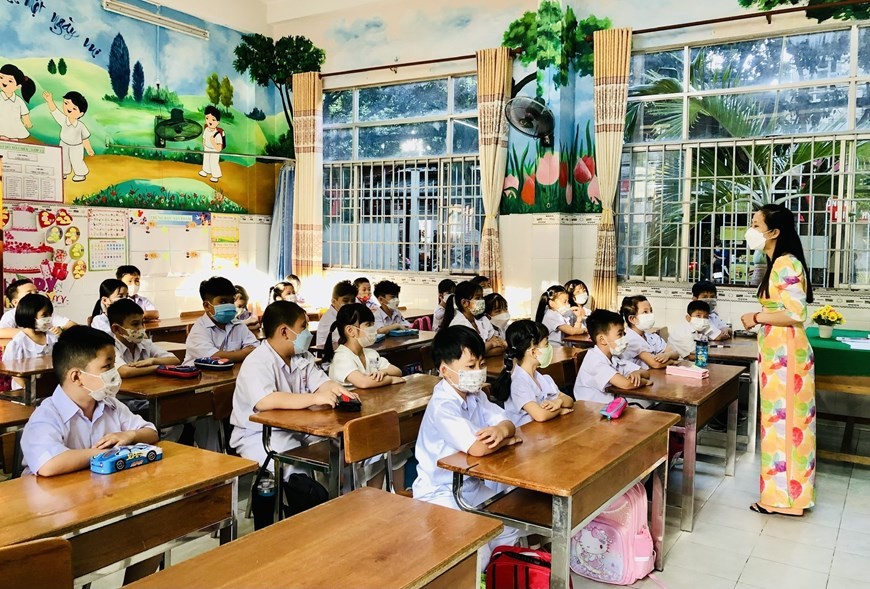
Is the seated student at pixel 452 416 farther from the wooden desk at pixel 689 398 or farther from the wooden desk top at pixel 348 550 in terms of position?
the wooden desk at pixel 689 398

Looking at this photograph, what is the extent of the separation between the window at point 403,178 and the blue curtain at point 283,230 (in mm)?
447

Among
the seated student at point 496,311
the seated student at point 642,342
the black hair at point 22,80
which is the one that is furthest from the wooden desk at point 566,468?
the black hair at point 22,80

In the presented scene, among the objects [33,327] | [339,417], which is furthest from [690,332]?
[33,327]

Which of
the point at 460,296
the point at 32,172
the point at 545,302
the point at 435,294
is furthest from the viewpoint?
the point at 435,294

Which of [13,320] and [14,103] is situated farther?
[14,103]

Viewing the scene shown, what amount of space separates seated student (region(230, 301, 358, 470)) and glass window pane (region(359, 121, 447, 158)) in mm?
5143

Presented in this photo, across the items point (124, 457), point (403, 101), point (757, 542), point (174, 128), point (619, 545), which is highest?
point (403, 101)

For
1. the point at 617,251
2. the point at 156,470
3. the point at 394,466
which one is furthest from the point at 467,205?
the point at 156,470

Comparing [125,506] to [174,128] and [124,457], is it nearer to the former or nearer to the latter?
[124,457]

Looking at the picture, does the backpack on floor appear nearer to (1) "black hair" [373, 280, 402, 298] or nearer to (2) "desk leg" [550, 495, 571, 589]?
(2) "desk leg" [550, 495, 571, 589]

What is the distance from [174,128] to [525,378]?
636 cm

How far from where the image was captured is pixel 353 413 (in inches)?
123

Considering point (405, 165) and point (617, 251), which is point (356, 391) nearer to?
point (617, 251)

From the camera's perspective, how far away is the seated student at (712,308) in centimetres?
575
